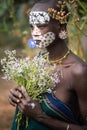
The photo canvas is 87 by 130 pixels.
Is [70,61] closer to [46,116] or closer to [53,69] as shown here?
[53,69]

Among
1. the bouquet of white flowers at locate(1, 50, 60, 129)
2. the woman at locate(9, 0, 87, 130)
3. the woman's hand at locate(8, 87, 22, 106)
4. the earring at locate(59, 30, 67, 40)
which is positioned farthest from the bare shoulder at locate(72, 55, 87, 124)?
the woman's hand at locate(8, 87, 22, 106)

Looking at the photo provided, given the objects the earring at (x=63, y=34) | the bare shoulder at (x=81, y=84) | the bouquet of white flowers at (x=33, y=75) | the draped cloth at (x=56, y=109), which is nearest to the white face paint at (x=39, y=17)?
the earring at (x=63, y=34)

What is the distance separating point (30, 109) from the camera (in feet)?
14.1

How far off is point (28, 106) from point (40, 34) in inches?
22.3

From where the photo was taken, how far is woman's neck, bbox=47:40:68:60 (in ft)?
14.9

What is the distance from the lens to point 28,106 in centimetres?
428

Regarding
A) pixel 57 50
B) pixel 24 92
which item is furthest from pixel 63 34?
pixel 24 92

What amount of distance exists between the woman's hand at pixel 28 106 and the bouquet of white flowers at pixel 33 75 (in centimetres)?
8

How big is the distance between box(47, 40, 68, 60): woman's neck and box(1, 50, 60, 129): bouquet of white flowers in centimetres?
15

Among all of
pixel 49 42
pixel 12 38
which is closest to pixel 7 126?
pixel 49 42

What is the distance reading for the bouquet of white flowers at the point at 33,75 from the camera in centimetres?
436

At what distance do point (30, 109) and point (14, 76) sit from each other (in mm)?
260

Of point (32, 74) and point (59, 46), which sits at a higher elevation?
point (59, 46)

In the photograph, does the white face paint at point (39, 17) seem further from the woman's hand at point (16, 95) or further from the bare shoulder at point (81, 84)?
the woman's hand at point (16, 95)
